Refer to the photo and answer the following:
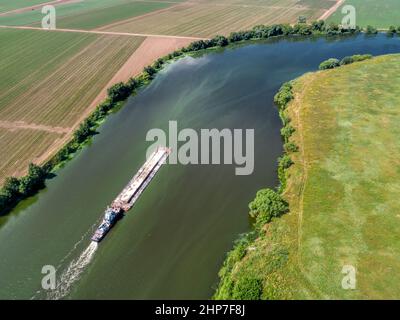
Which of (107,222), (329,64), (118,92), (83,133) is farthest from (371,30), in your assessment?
(107,222)

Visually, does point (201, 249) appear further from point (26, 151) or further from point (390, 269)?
point (26, 151)

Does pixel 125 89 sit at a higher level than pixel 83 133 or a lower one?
higher

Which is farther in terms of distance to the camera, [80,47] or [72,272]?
[80,47]

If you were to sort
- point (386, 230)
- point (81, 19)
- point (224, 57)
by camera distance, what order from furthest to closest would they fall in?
1. point (81, 19)
2. point (224, 57)
3. point (386, 230)

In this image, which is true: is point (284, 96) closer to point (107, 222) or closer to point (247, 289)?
point (107, 222)

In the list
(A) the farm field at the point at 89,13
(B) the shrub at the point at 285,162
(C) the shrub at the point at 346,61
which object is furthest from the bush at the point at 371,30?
(A) the farm field at the point at 89,13

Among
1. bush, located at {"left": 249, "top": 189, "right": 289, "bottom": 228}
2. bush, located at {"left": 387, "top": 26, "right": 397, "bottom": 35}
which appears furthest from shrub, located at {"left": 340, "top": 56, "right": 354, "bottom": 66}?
bush, located at {"left": 249, "top": 189, "right": 289, "bottom": 228}
